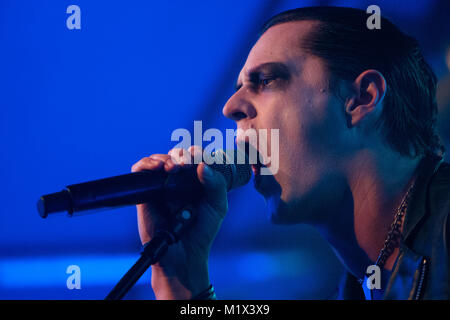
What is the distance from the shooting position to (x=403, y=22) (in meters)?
1.94

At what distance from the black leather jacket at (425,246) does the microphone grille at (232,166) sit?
59 centimetres

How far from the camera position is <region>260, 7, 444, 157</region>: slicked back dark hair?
1554 mm

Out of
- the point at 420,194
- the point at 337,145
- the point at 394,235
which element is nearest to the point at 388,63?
the point at 337,145

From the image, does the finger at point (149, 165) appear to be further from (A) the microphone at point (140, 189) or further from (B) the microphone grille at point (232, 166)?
(B) the microphone grille at point (232, 166)

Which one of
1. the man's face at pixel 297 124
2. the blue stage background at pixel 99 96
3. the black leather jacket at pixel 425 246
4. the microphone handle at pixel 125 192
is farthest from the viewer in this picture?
the blue stage background at pixel 99 96

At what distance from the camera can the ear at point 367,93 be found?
60.1 inches

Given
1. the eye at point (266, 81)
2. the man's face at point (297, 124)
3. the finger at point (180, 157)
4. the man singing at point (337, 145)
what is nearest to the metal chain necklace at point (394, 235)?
the man singing at point (337, 145)

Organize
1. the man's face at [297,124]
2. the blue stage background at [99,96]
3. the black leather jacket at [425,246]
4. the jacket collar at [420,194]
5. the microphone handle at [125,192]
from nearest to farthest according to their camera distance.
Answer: the microphone handle at [125,192]
the black leather jacket at [425,246]
the jacket collar at [420,194]
the man's face at [297,124]
the blue stage background at [99,96]

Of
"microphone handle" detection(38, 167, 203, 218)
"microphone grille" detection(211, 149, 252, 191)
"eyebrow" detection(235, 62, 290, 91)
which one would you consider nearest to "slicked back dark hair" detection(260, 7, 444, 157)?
"eyebrow" detection(235, 62, 290, 91)

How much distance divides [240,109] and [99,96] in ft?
2.46

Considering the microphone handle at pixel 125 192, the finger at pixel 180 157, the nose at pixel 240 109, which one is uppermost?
the nose at pixel 240 109

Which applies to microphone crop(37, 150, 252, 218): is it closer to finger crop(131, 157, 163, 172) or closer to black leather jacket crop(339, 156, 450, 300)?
finger crop(131, 157, 163, 172)

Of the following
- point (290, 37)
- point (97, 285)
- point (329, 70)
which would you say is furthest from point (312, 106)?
point (97, 285)

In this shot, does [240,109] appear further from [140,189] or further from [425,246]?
[425,246]
